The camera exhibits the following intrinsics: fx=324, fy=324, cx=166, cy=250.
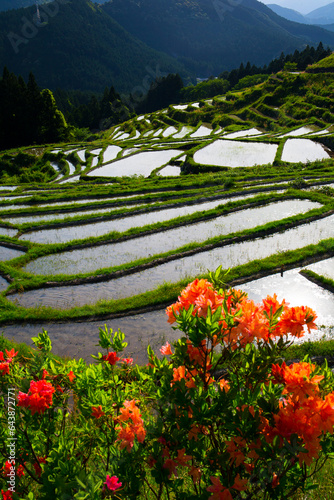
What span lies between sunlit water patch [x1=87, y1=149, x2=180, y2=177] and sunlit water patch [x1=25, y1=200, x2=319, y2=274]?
9.25 metres

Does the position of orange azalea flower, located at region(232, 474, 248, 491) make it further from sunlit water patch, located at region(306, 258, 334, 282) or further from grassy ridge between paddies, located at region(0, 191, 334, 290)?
grassy ridge between paddies, located at region(0, 191, 334, 290)

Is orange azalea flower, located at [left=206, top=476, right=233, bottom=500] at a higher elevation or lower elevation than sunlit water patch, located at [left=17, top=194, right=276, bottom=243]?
higher

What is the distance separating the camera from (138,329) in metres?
6.22

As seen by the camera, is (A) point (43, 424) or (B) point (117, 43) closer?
(A) point (43, 424)

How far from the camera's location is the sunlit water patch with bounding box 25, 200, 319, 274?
29.9 feet

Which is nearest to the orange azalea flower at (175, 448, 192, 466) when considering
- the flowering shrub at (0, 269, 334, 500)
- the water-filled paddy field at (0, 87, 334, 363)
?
the flowering shrub at (0, 269, 334, 500)

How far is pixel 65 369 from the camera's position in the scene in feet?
7.10

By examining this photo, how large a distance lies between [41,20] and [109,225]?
16559 centimetres

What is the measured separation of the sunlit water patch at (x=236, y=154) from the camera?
794 inches

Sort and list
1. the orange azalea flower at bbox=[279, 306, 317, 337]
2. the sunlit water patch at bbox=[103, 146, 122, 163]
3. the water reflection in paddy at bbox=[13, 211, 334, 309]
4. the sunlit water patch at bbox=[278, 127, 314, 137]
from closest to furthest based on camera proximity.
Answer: the orange azalea flower at bbox=[279, 306, 317, 337] → the water reflection in paddy at bbox=[13, 211, 334, 309] → the sunlit water patch at bbox=[103, 146, 122, 163] → the sunlit water patch at bbox=[278, 127, 314, 137]

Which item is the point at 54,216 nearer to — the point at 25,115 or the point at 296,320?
the point at 296,320

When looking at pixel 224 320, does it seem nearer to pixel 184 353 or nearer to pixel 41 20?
pixel 184 353

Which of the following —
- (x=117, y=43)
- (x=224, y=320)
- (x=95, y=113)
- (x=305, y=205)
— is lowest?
(x=305, y=205)

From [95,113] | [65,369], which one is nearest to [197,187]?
[65,369]
